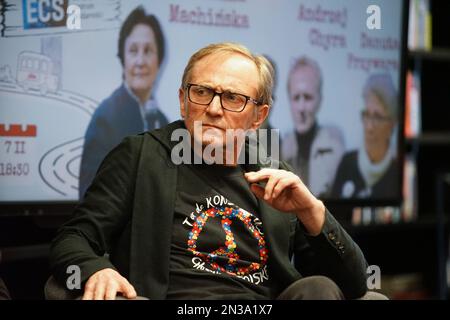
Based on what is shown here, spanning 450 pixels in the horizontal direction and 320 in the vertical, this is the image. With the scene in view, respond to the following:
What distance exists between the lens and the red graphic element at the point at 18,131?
173cm

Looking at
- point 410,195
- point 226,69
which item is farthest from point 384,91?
point 226,69

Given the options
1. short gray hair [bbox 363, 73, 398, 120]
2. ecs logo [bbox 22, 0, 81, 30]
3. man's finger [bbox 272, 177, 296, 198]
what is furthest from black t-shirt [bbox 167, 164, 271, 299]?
short gray hair [bbox 363, 73, 398, 120]

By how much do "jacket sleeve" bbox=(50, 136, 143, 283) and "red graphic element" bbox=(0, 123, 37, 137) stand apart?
1.52ft

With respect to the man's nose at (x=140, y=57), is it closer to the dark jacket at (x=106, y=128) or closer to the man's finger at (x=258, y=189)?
the dark jacket at (x=106, y=128)

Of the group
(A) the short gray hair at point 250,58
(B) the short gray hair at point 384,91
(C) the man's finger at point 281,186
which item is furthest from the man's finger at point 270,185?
(B) the short gray hair at point 384,91

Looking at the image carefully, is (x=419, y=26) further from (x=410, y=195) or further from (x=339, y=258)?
(x=339, y=258)

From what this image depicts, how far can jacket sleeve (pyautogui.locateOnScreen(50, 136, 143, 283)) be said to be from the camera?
125 centimetres

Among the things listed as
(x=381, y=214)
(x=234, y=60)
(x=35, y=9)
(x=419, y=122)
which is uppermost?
(x=35, y=9)

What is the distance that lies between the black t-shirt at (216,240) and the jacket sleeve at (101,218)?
110mm

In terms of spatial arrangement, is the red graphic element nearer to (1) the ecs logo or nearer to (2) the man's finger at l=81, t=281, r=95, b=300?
(1) the ecs logo

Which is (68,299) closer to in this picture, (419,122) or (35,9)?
(35,9)

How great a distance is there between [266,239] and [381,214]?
5.24 feet
